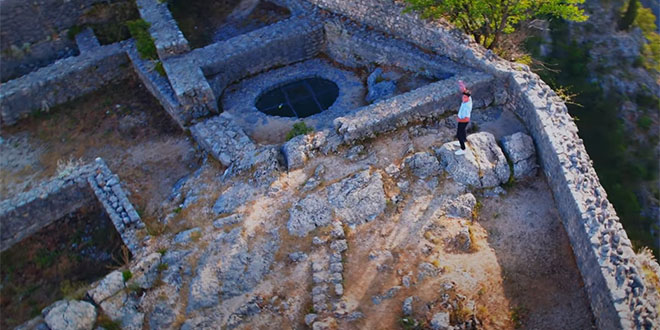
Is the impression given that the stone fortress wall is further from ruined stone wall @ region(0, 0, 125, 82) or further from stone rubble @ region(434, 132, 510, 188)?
ruined stone wall @ region(0, 0, 125, 82)

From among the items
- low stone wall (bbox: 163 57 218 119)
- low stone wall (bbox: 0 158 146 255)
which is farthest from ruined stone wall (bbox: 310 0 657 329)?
low stone wall (bbox: 0 158 146 255)

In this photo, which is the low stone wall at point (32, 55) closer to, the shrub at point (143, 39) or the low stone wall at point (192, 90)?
the shrub at point (143, 39)

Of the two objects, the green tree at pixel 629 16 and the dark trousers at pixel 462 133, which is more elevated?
the dark trousers at pixel 462 133

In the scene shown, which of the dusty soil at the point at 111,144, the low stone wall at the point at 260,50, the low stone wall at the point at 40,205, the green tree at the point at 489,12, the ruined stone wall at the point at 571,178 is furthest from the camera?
the low stone wall at the point at 260,50

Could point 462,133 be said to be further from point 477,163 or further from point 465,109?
point 477,163

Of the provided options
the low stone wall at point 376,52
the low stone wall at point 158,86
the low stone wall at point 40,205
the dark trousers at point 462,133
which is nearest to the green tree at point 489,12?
the low stone wall at point 376,52

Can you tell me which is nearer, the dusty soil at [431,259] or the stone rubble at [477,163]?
the dusty soil at [431,259]
